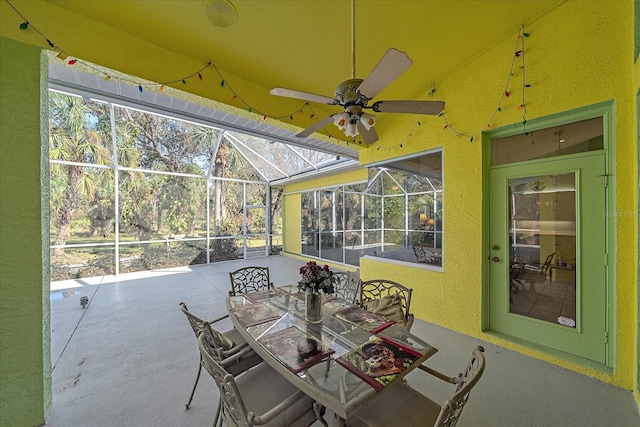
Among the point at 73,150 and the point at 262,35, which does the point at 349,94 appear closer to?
the point at 262,35

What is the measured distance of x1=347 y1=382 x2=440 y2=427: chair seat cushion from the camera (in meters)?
1.29

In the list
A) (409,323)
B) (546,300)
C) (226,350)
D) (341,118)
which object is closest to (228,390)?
(226,350)

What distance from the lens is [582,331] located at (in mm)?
2373

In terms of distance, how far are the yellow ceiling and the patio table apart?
224cm

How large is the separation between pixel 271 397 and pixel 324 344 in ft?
1.45

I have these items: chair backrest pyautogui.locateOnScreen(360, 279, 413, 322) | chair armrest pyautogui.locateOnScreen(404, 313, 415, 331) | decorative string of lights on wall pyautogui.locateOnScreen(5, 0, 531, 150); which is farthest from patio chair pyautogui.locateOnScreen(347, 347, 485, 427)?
decorative string of lights on wall pyautogui.locateOnScreen(5, 0, 531, 150)

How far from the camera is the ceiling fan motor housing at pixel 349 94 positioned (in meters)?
1.63

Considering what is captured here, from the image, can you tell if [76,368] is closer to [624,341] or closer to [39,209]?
[39,209]

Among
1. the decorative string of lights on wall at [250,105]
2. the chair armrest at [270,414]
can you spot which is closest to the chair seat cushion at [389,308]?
the chair armrest at [270,414]

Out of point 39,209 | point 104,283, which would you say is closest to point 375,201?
point 39,209

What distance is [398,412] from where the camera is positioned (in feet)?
4.44

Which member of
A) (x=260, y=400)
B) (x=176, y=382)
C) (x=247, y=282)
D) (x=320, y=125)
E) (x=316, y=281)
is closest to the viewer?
(x=260, y=400)

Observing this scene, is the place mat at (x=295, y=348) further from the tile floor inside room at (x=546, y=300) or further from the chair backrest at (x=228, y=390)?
the tile floor inside room at (x=546, y=300)

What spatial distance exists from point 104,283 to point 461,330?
6.98 meters
